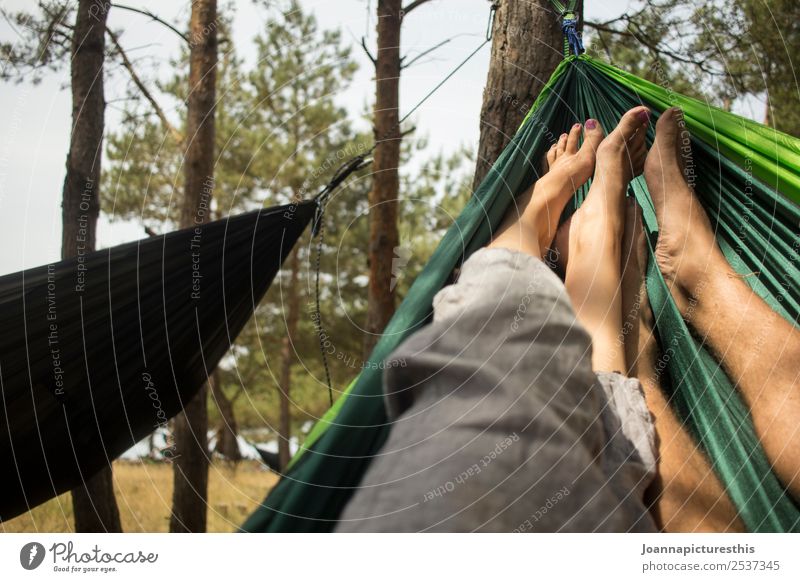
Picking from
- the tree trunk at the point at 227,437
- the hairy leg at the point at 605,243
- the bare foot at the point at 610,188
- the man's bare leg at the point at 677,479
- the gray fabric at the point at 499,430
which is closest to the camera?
the gray fabric at the point at 499,430

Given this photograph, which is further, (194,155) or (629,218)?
(194,155)

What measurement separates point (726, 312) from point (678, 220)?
21cm

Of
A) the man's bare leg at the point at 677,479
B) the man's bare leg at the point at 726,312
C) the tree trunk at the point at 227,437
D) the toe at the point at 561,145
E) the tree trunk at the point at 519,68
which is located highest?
the tree trunk at the point at 519,68

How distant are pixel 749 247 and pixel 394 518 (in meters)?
0.93

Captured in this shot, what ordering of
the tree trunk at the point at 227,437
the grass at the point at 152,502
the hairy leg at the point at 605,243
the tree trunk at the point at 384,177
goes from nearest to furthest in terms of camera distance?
the hairy leg at the point at 605,243, the grass at the point at 152,502, the tree trunk at the point at 384,177, the tree trunk at the point at 227,437

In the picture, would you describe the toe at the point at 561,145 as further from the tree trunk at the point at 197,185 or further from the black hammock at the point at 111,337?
the tree trunk at the point at 197,185

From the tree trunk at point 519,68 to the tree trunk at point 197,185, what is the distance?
1607mm

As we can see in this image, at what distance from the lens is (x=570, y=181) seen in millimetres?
1520

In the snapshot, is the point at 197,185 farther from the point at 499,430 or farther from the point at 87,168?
the point at 499,430

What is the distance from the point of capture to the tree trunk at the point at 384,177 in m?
3.42

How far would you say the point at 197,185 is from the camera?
125 inches

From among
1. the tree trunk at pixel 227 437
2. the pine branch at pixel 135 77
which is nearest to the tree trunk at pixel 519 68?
the pine branch at pixel 135 77
